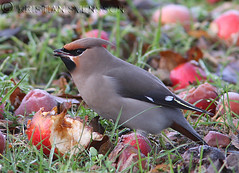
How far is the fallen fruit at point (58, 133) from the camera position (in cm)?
288

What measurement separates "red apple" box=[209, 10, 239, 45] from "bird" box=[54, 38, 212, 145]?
3200 millimetres

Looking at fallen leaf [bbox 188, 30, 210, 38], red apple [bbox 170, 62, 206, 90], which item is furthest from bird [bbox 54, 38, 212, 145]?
fallen leaf [bbox 188, 30, 210, 38]

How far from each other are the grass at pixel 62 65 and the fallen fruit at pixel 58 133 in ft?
0.20

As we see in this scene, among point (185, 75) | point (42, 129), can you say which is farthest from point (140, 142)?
point (185, 75)

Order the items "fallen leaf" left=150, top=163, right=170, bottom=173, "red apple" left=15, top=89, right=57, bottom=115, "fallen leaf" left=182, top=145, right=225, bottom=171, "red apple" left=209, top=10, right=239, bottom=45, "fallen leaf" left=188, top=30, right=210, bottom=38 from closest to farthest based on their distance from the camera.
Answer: "fallen leaf" left=150, top=163, right=170, bottom=173 → "fallen leaf" left=182, top=145, right=225, bottom=171 → "red apple" left=15, top=89, right=57, bottom=115 → "red apple" left=209, top=10, right=239, bottom=45 → "fallen leaf" left=188, top=30, right=210, bottom=38

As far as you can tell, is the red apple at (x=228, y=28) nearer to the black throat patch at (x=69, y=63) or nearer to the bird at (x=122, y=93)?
the bird at (x=122, y=93)

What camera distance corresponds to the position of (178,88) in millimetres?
4711

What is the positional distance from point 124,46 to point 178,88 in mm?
1178

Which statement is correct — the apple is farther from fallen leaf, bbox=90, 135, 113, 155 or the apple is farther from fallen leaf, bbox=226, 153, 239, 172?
fallen leaf, bbox=226, 153, 239, 172

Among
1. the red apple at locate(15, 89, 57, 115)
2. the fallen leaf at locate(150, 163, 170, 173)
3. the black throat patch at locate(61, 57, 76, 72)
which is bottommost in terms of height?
the fallen leaf at locate(150, 163, 170, 173)

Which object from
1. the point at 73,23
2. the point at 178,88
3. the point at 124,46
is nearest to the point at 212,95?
the point at 178,88

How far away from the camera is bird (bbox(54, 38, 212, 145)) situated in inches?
130

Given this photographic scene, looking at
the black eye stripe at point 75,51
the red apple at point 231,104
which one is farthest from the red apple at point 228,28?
the black eye stripe at point 75,51

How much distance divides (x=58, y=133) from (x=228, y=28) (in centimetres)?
416
